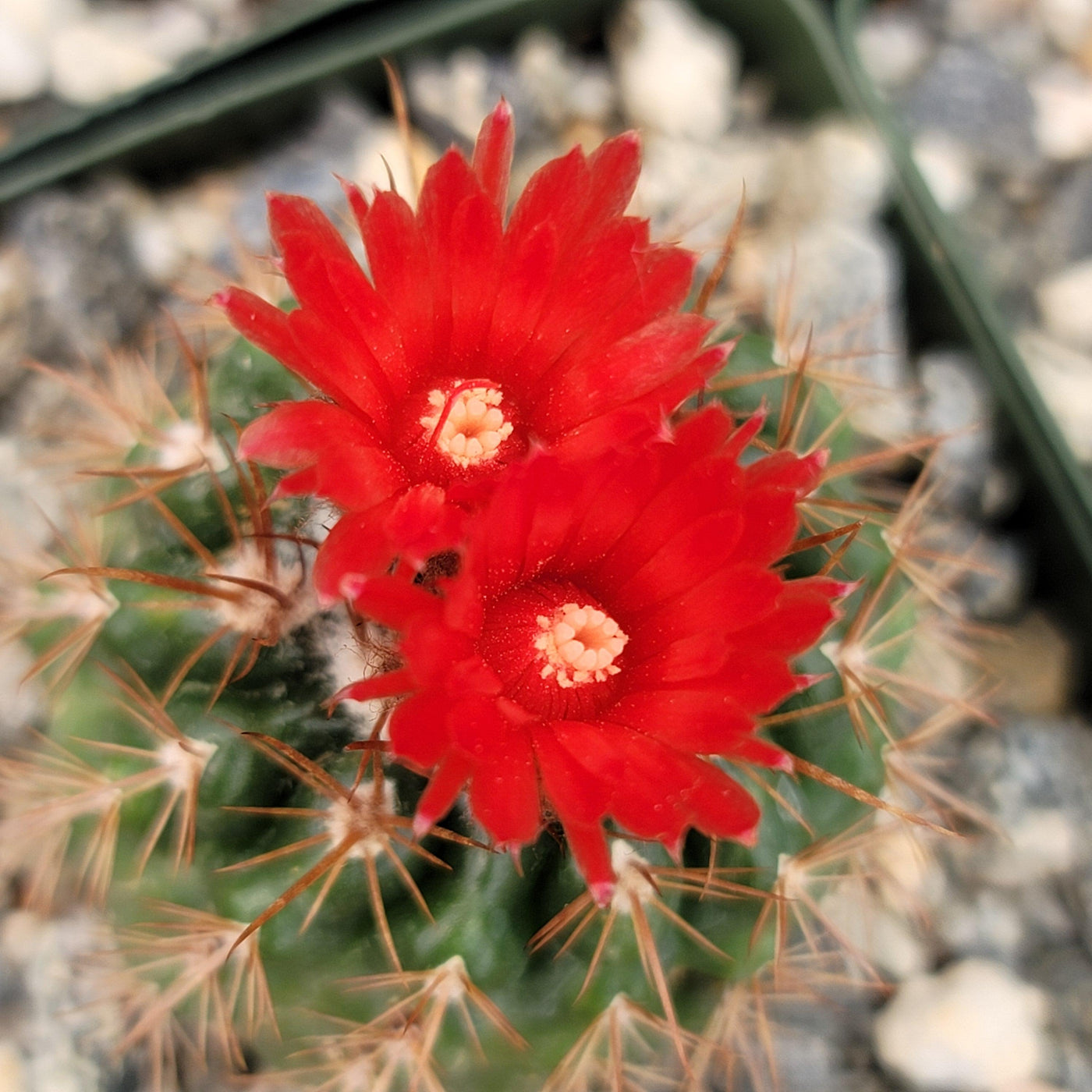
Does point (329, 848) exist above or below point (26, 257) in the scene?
below

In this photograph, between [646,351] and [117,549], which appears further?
[117,549]

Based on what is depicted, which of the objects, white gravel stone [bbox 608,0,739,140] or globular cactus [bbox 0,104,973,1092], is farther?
white gravel stone [bbox 608,0,739,140]

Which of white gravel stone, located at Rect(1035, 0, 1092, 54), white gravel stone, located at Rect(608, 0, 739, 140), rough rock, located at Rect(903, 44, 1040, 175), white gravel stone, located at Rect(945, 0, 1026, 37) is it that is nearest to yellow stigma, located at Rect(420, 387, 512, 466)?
white gravel stone, located at Rect(608, 0, 739, 140)

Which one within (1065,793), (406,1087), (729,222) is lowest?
(406,1087)

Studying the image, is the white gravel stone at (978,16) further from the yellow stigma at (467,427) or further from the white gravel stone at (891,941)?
the yellow stigma at (467,427)

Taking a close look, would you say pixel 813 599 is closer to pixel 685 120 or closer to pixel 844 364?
pixel 844 364

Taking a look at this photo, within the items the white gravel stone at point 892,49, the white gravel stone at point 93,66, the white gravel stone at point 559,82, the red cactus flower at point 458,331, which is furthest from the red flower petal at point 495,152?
the white gravel stone at point 892,49

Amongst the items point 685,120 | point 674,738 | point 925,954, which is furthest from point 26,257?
point 925,954

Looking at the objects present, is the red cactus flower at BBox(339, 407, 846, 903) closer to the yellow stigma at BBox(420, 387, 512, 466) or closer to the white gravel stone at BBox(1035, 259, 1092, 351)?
the yellow stigma at BBox(420, 387, 512, 466)
